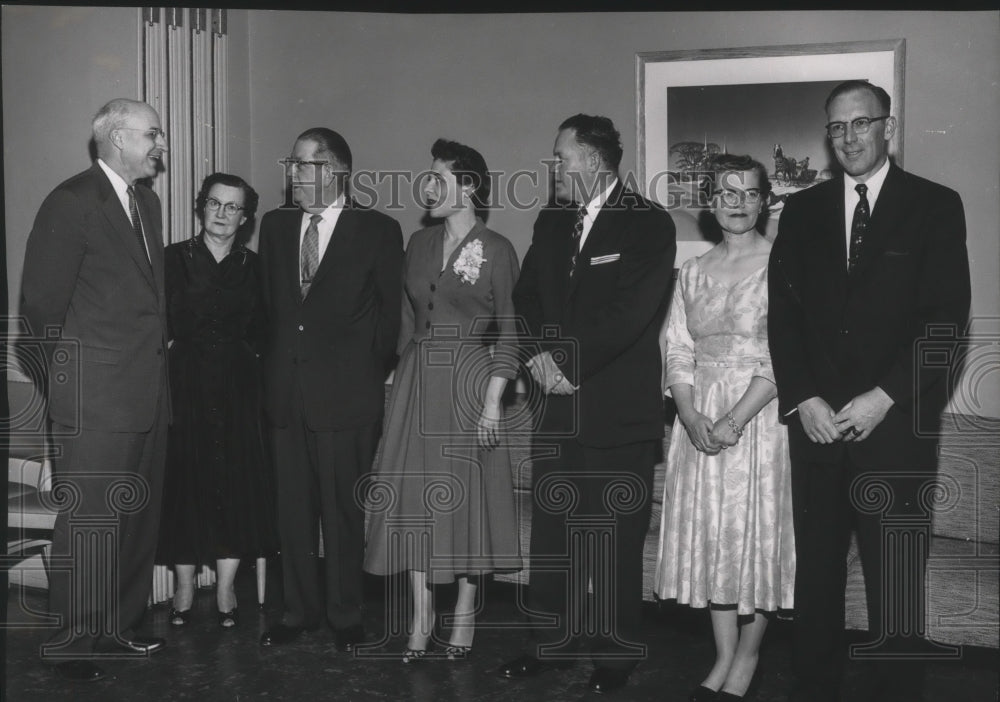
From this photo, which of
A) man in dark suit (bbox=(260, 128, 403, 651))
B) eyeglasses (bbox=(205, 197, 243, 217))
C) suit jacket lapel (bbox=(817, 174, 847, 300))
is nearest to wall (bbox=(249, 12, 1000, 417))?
eyeglasses (bbox=(205, 197, 243, 217))

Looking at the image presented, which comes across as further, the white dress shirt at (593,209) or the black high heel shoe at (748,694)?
the white dress shirt at (593,209)

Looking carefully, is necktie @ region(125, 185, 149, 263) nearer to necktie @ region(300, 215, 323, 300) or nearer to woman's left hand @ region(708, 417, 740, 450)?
necktie @ region(300, 215, 323, 300)

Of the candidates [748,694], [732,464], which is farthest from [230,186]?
[748,694]

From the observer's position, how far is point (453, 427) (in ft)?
12.0

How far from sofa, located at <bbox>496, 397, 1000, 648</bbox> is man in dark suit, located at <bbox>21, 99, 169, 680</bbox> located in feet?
4.88

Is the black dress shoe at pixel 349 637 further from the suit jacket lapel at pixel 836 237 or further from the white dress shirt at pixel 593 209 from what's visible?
the suit jacket lapel at pixel 836 237

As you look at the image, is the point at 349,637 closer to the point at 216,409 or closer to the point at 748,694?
the point at 216,409

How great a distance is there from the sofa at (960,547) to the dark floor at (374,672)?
8.0 inches

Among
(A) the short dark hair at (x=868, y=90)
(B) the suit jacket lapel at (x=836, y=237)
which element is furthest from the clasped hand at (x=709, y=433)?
(A) the short dark hair at (x=868, y=90)

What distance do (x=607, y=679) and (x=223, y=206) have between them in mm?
2425

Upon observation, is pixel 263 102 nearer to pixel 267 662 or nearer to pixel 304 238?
pixel 304 238

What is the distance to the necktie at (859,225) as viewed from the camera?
10.4 feet

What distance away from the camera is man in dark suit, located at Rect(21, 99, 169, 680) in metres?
3.58

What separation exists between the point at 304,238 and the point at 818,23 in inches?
95.0
